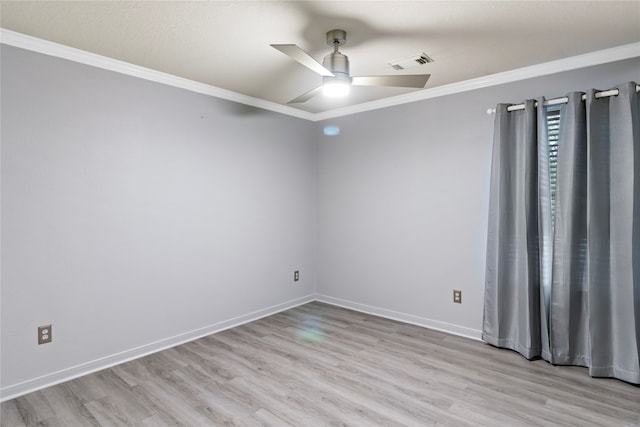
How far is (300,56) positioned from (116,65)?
1.69m

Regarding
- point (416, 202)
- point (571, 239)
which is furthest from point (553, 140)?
point (416, 202)

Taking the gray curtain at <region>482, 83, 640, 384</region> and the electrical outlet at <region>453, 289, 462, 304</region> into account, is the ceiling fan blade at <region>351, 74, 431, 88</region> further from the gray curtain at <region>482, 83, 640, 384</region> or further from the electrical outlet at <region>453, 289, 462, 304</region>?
the electrical outlet at <region>453, 289, 462, 304</region>

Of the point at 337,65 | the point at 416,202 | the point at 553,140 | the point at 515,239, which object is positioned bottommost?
the point at 515,239

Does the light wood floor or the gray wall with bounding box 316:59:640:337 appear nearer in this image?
the light wood floor

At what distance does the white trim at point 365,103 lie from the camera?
241 centimetres

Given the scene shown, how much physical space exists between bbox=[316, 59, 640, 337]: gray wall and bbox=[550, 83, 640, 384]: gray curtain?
0.36 metres

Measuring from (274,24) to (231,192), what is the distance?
1.81 meters

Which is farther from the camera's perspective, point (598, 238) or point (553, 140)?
point (553, 140)

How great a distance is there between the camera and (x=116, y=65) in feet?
9.01

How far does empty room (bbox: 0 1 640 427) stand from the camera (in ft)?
7.13

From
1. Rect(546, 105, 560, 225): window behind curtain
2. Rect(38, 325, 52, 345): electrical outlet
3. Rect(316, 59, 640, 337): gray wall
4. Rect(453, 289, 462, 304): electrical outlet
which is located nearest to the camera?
Rect(38, 325, 52, 345): electrical outlet

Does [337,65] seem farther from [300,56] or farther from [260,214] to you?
[260,214]

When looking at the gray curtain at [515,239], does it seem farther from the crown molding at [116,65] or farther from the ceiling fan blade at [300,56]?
the crown molding at [116,65]

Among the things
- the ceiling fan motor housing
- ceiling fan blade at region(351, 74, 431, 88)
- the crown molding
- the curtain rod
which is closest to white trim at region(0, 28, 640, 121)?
the crown molding
